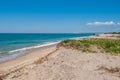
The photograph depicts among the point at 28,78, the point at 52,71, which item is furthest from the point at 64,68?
the point at 28,78

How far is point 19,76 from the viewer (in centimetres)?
1066

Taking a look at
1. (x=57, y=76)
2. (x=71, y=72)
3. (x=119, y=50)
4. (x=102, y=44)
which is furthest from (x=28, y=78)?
(x=102, y=44)

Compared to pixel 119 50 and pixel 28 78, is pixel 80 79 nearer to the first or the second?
pixel 28 78

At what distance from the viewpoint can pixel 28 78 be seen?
33.4 ft

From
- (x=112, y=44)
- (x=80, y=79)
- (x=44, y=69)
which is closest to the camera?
(x=80, y=79)

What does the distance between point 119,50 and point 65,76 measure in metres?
11.1

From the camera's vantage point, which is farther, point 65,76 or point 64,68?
point 64,68

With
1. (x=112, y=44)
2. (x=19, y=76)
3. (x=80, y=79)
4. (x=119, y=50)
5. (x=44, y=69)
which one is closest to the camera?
(x=80, y=79)

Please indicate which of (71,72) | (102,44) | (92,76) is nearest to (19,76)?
(71,72)

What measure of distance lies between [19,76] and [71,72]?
8.52ft

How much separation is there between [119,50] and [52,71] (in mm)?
10568

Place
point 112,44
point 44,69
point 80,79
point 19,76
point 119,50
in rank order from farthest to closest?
point 112,44 < point 119,50 < point 44,69 < point 19,76 < point 80,79

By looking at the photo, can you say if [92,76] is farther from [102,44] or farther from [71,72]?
[102,44]

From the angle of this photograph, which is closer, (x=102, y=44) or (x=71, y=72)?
(x=71, y=72)
